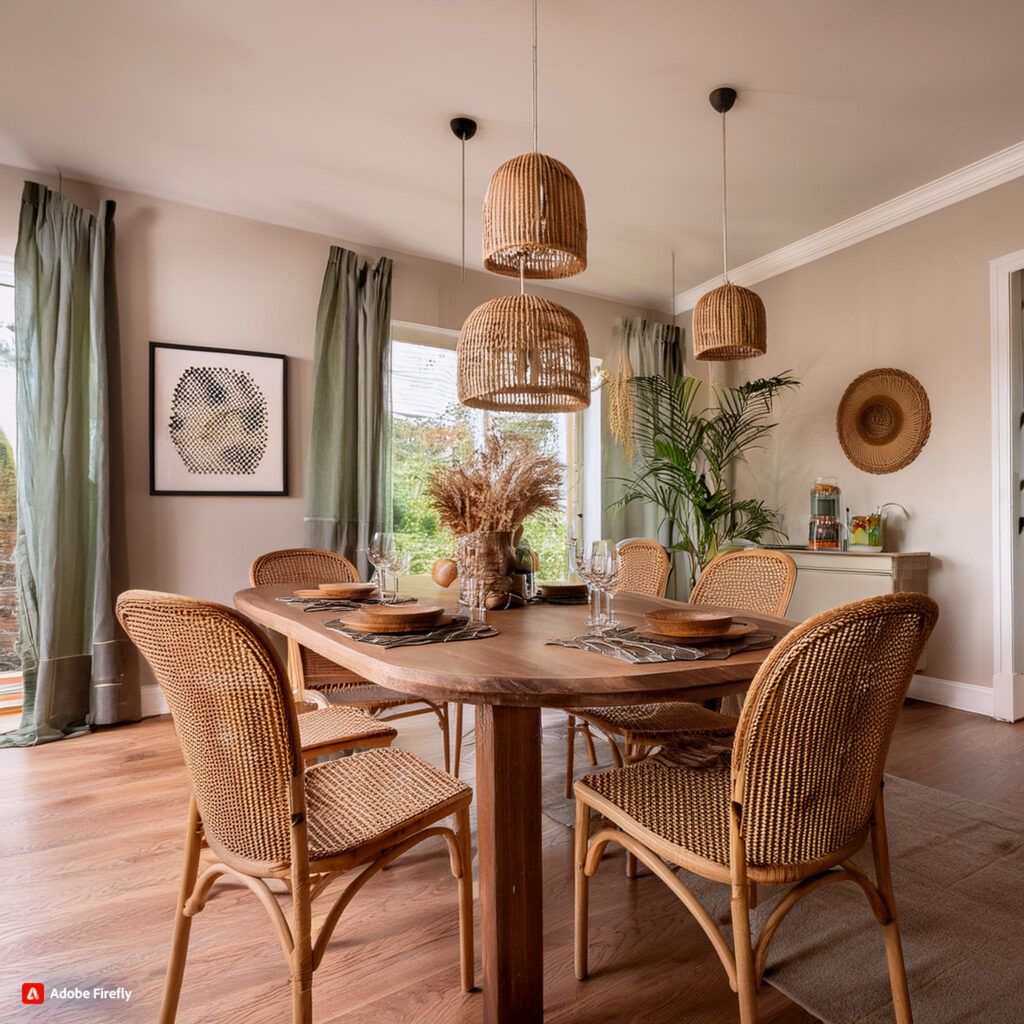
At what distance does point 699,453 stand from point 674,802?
4.02 metres

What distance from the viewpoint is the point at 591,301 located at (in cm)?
489

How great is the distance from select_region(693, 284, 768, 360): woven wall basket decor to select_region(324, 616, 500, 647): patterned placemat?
1728 millimetres

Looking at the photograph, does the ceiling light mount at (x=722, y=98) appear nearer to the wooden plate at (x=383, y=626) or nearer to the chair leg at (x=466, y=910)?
the wooden plate at (x=383, y=626)

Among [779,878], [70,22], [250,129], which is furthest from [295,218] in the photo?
[779,878]

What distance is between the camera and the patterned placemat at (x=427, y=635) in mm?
1401

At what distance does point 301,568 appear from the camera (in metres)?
2.72

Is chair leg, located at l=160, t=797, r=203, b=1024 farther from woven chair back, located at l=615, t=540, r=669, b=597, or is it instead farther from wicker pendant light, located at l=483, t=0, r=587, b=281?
woven chair back, located at l=615, t=540, r=669, b=597

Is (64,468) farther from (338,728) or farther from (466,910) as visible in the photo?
(466,910)

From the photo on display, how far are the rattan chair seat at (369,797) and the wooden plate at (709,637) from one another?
49cm

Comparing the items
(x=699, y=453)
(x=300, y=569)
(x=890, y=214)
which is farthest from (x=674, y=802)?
(x=699, y=453)

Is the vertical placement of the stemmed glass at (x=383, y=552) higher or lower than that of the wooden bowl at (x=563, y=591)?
higher

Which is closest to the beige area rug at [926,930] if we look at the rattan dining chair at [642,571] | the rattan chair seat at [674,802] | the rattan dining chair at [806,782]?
the rattan dining chair at [806,782]

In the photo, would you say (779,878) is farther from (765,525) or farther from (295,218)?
(295,218)

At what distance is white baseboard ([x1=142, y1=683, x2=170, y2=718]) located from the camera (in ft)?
11.2
